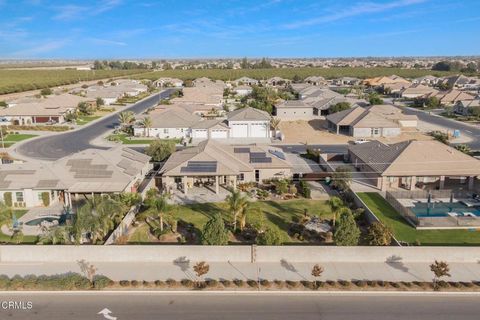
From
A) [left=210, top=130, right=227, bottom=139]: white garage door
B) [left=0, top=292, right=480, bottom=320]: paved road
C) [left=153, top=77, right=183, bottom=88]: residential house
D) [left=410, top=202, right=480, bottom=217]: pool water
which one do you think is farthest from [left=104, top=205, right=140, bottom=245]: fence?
[left=153, top=77, right=183, bottom=88]: residential house

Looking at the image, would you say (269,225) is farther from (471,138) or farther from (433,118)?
(433,118)

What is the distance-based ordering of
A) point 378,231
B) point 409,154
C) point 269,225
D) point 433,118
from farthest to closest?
point 433,118
point 409,154
point 269,225
point 378,231

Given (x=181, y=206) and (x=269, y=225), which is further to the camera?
(x=181, y=206)

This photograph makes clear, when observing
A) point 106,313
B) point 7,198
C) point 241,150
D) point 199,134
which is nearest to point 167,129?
point 199,134

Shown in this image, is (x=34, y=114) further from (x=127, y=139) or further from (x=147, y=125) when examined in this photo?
(x=147, y=125)

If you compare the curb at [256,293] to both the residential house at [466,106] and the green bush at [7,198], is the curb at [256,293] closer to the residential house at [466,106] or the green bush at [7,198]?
the green bush at [7,198]

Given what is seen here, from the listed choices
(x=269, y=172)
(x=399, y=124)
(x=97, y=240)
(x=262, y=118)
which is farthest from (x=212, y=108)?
(x=97, y=240)

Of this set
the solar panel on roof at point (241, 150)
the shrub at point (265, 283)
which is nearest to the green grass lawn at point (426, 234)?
the shrub at point (265, 283)
